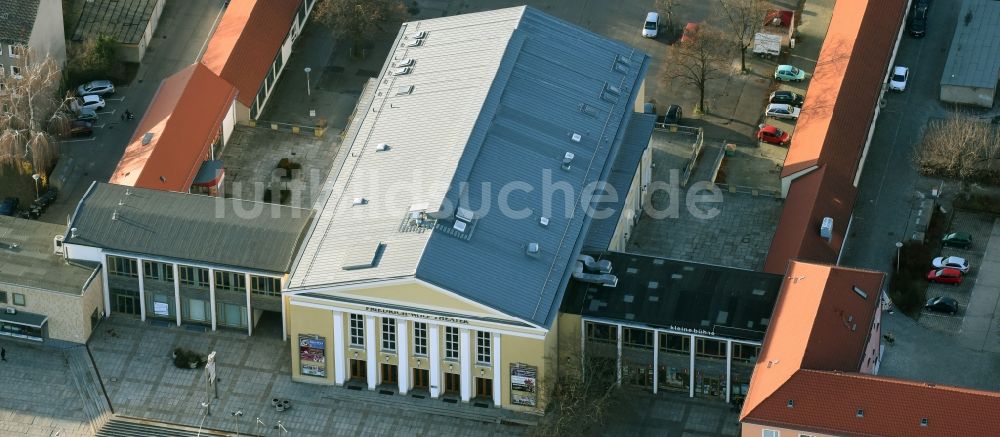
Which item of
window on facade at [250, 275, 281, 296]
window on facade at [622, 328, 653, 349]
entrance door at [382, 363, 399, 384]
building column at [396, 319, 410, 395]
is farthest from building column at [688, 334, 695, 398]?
window on facade at [250, 275, 281, 296]

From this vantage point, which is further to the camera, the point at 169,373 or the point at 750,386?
the point at 169,373

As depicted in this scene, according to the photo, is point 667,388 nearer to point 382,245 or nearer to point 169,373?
point 382,245

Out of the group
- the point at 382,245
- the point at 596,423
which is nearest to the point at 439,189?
the point at 382,245

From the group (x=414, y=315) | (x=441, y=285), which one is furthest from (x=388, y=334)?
(x=441, y=285)

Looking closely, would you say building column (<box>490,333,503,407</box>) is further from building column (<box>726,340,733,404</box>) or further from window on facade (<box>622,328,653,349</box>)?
building column (<box>726,340,733,404</box>)

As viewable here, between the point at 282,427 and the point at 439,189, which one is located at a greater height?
the point at 439,189

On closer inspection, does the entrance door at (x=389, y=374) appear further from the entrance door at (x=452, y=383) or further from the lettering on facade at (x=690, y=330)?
the lettering on facade at (x=690, y=330)
